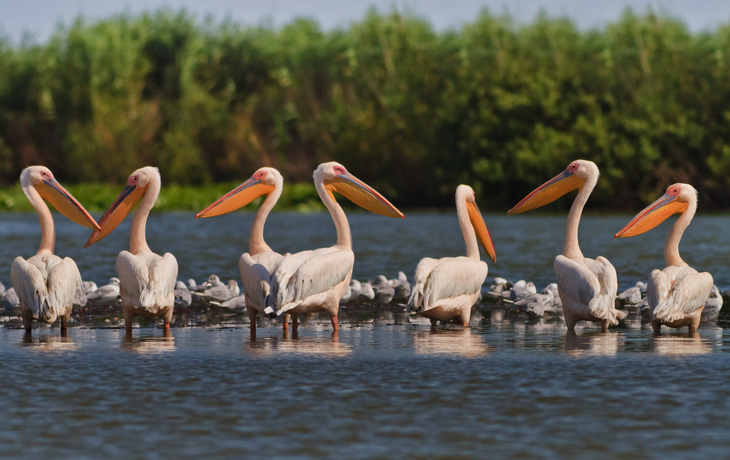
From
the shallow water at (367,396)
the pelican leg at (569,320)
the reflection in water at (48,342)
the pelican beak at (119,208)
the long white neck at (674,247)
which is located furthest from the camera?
the pelican beak at (119,208)

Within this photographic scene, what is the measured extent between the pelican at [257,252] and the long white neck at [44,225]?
1.33 meters

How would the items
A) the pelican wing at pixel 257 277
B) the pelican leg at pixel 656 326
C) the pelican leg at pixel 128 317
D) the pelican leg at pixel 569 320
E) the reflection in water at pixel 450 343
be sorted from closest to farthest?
1. the reflection in water at pixel 450 343
2. the pelican leg at pixel 656 326
3. the pelican wing at pixel 257 277
4. the pelican leg at pixel 128 317
5. the pelican leg at pixel 569 320

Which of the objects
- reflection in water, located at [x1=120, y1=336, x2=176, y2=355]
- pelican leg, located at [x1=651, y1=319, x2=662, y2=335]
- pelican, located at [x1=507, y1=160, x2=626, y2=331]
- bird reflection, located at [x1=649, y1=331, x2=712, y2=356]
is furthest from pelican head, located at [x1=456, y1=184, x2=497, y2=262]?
reflection in water, located at [x1=120, y1=336, x2=176, y2=355]

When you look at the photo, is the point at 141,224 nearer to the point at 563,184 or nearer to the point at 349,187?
the point at 349,187

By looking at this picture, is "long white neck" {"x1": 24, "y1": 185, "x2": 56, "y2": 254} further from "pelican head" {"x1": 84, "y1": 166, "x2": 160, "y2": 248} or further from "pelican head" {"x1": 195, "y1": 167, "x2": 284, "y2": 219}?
"pelican head" {"x1": 195, "y1": 167, "x2": 284, "y2": 219}

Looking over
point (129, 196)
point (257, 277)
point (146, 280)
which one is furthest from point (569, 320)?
point (129, 196)

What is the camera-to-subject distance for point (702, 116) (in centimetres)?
3856

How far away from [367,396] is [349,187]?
4.26 meters

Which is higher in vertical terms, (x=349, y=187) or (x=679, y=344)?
(x=349, y=187)

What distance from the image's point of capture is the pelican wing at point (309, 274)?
338 inches

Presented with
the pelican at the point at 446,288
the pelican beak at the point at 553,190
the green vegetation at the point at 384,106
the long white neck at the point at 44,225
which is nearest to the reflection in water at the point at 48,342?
the long white neck at the point at 44,225

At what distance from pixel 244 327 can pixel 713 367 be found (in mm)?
4326

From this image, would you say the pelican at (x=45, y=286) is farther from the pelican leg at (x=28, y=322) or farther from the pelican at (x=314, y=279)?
the pelican at (x=314, y=279)

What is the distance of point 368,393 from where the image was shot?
6.16 m
